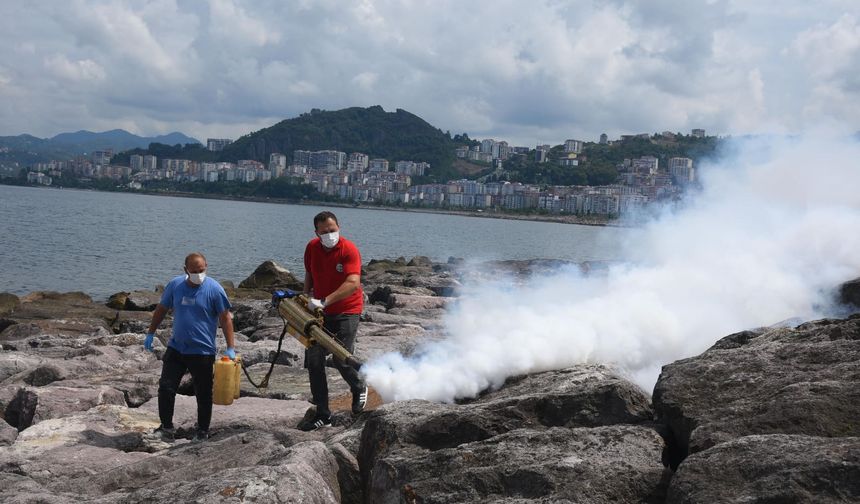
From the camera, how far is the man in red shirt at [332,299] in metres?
8.69

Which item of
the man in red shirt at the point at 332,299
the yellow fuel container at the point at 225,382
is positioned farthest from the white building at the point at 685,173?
the yellow fuel container at the point at 225,382

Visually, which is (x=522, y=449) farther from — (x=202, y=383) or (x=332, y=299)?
(x=202, y=383)

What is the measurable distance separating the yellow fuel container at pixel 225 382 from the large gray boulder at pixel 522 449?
2793 millimetres

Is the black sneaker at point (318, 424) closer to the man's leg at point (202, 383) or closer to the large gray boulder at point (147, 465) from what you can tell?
the large gray boulder at point (147, 465)

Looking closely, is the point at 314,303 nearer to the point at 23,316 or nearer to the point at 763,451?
the point at 763,451

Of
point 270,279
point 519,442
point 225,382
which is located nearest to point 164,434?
point 225,382

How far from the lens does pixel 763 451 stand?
16.8ft

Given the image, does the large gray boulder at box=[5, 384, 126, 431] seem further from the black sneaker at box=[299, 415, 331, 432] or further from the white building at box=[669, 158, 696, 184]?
the white building at box=[669, 158, 696, 184]

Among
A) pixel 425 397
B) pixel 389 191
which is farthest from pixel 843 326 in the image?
pixel 389 191

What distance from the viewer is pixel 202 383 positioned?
888cm

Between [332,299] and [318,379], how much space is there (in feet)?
2.62

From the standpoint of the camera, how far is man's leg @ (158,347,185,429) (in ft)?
29.3

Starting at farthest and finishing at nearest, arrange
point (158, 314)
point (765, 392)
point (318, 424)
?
point (158, 314)
point (318, 424)
point (765, 392)

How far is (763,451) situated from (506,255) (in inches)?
2033
